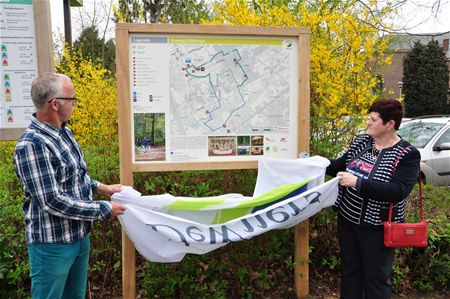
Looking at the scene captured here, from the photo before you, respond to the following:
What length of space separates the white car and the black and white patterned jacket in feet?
16.8

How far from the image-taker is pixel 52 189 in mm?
2191

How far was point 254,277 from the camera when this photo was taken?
12.0 ft

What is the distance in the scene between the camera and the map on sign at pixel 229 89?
129 inches

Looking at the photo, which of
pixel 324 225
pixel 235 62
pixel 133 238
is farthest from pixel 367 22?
pixel 133 238

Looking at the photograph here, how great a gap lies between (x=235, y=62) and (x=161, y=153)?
97 centimetres

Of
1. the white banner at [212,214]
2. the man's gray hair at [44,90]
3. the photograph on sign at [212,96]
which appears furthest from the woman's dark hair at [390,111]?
the man's gray hair at [44,90]

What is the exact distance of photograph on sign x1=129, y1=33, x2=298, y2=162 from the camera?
320 centimetres

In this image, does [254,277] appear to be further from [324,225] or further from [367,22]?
[367,22]

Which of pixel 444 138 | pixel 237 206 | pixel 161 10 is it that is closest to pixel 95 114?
pixel 237 206

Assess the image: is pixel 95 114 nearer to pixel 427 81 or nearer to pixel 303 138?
pixel 303 138

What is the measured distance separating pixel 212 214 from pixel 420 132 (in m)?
6.82

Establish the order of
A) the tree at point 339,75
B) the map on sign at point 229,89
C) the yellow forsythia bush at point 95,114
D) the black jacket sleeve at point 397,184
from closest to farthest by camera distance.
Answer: the black jacket sleeve at point 397,184 → the map on sign at point 229,89 → the tree at point 339,75 → the yellow forsythia bush at point 95,114

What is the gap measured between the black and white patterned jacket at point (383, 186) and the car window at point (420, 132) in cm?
567

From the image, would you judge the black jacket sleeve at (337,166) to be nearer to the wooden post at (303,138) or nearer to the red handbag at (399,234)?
the wooden post at (303,138)
